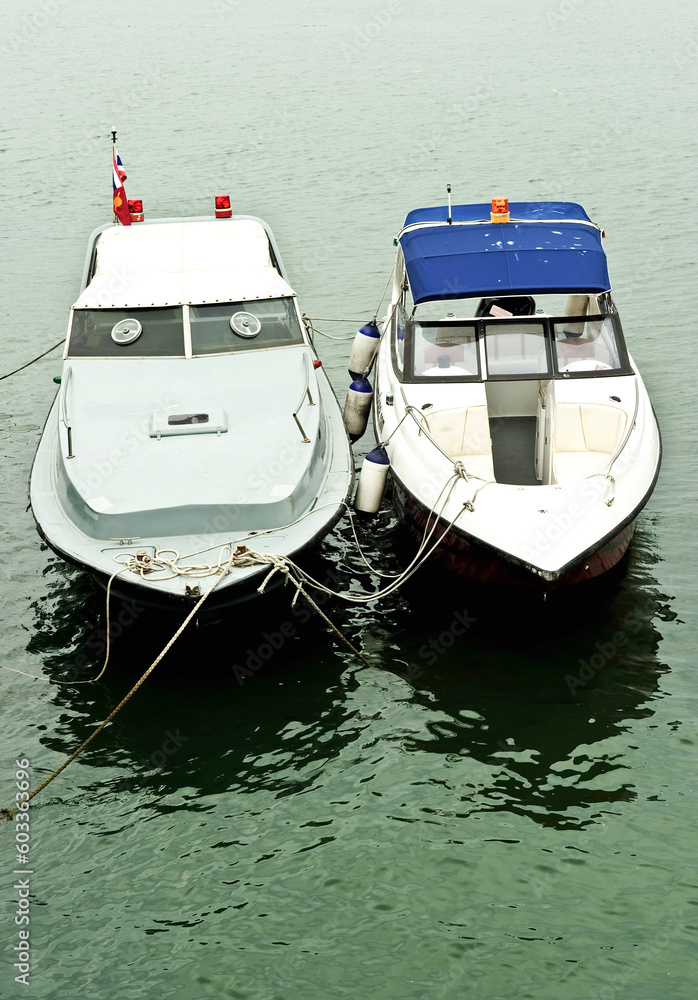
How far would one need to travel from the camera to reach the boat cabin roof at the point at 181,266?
11.5 metres

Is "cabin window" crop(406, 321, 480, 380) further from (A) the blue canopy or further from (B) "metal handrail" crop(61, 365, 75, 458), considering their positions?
(B) "metal handrail" crop(61, 365, 75, 458)

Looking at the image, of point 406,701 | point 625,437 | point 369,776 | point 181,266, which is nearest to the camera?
point 369,776

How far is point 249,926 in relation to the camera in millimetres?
6969

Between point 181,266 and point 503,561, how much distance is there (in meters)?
5.49

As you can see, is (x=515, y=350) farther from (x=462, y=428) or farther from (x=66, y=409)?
(x=66, y=409)

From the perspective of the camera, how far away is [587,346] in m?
11.3

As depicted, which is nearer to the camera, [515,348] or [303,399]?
[303,399]

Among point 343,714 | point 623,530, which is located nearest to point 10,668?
point 343,714

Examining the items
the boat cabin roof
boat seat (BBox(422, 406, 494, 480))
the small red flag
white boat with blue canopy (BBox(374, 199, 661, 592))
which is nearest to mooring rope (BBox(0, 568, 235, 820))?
white boat with blue canopy (BBox(374, 199, 661, 592))

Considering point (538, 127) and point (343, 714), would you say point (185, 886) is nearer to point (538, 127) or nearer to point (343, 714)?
point (343, 714)

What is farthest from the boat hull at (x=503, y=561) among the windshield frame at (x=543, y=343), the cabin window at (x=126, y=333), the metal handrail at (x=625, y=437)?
the cabin window at (x=126, y=333)

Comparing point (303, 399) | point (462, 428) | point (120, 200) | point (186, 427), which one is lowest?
point (462, 428)

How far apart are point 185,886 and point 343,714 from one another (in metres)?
2.15

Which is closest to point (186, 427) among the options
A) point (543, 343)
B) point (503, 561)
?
point (503, 561)
